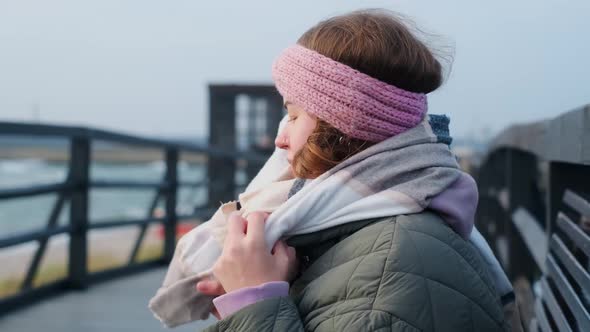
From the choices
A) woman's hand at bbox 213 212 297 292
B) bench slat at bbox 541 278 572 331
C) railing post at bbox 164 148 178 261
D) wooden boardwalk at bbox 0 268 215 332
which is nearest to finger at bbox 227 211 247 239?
woman's hand at bbox 213 212 297 292

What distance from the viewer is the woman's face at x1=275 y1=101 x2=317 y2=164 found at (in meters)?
1.50

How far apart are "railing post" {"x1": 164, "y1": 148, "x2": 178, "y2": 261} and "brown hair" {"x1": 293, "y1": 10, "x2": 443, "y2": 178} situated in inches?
214

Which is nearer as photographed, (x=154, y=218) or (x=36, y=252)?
(x=36, y=252)

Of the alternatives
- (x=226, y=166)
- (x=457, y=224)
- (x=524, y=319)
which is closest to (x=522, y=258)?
(x=524, y=319)

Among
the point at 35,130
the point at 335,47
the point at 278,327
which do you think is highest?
the point at 335,47

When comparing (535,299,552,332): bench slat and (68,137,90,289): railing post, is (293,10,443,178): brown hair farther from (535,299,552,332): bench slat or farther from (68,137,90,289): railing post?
(68,137,90,289): railing post

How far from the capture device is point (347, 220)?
4.66 feet

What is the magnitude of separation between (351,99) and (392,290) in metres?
0.35

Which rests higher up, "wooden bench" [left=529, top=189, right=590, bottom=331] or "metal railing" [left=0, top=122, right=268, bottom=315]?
"wooden bench" [left=529, top=189, right=590, bottom=331]

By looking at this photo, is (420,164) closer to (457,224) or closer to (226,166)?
(457,224)

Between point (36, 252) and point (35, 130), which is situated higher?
point (35, 130)

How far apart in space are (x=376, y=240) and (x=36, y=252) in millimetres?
3829

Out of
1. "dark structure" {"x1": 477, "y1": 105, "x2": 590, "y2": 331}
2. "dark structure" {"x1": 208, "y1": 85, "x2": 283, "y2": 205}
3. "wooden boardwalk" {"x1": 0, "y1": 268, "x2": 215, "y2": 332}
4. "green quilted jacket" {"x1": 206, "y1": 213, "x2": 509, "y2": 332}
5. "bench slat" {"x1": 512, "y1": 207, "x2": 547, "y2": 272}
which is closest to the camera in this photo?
"green quilted jacket" {"x1": 206, "y1": 213, "x2": 509, "y2": 332}

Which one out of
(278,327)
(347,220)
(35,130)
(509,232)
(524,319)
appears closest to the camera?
(278,327)
